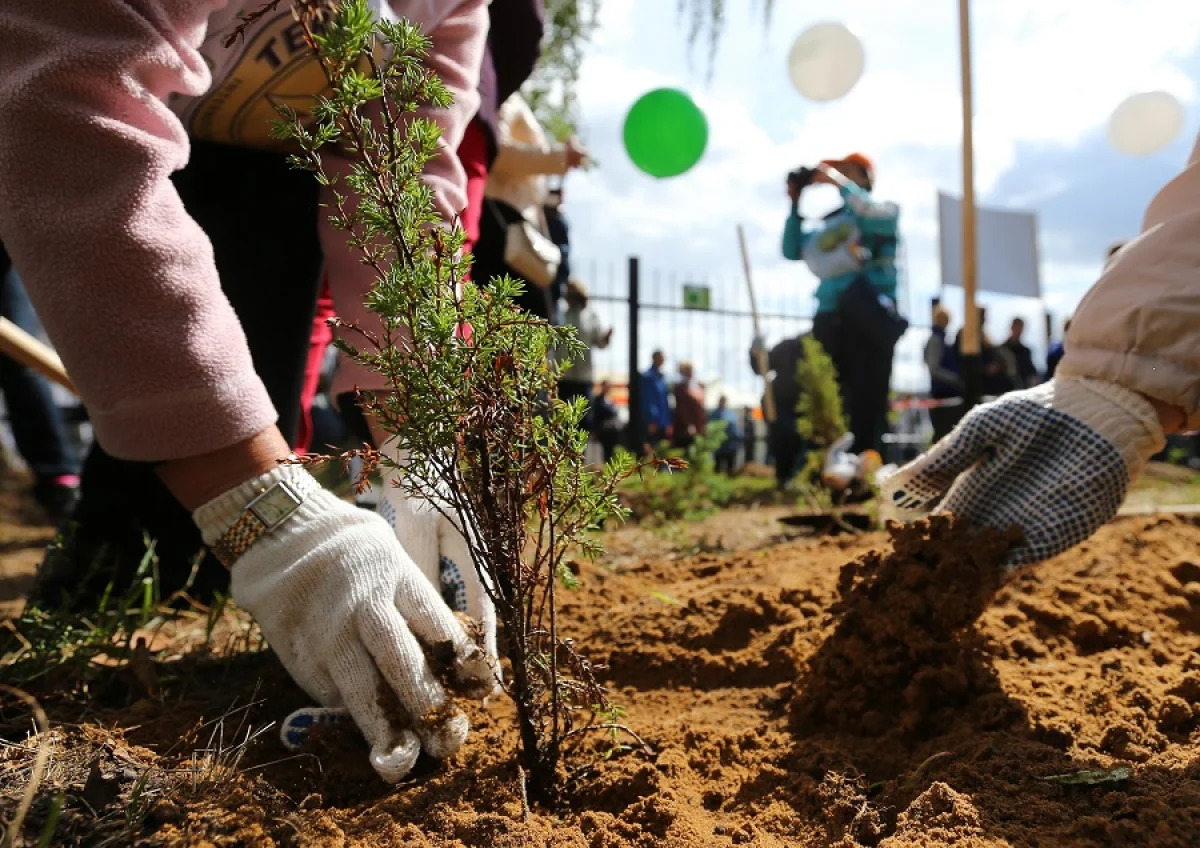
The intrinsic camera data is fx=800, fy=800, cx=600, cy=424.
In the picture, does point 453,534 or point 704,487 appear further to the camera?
point 704,487

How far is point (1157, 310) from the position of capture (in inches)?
61.9

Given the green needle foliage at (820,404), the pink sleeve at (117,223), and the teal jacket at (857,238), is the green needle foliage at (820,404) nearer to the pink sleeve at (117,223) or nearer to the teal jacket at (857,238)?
the teal jacket at (857,238)

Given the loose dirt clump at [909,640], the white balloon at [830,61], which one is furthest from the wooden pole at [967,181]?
the loose dirt clump at [909,640]

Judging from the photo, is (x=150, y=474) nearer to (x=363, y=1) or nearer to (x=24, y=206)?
(x=24, y=206)

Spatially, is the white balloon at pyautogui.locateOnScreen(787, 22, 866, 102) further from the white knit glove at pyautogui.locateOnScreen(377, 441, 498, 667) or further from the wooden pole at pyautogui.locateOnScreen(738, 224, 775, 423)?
the white knit glove at pyautogui.locateOnScreen(377, 441, 498, 667)

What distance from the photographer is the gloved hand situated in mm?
1619

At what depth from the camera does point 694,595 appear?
2.34 metres

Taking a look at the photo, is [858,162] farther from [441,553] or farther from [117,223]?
[117,223]

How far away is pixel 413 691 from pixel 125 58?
1101mm

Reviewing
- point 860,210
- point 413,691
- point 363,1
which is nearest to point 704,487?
point 860,210

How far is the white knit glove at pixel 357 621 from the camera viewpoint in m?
1.29

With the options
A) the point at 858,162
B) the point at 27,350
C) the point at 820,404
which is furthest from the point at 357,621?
the point at 858,162

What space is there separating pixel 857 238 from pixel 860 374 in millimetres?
1066

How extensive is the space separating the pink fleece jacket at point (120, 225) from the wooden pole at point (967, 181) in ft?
13.5
